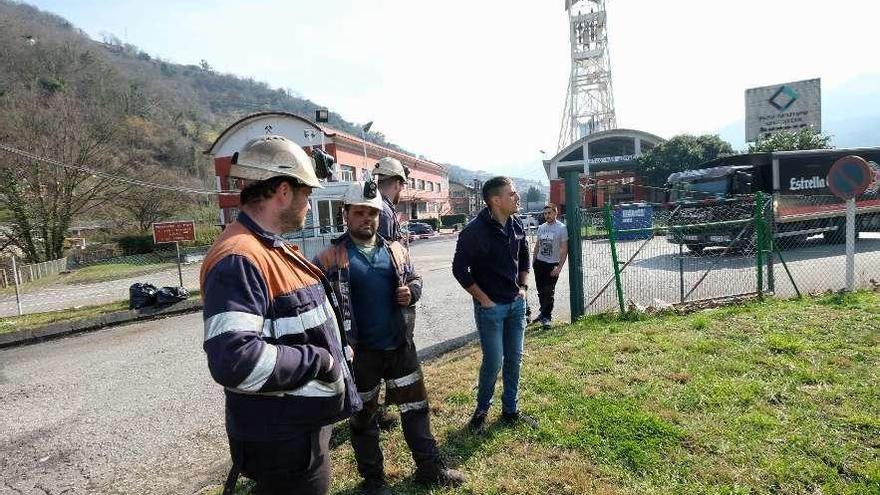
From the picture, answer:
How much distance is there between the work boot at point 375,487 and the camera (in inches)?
113

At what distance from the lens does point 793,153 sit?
15500mm

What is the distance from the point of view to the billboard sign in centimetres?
3306

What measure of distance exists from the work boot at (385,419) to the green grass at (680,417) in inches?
6.9

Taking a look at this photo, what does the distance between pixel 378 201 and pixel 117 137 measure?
1024 inches

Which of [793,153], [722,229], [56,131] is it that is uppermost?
[56,131]

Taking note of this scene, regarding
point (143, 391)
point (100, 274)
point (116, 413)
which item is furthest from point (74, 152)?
point (116, 413)

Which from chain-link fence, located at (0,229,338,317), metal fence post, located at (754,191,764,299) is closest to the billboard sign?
metal fence post, located at (754,191,764,299)

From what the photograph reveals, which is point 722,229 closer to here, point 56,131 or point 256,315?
point 256,315

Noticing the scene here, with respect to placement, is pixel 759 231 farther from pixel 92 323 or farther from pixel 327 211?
pixel 327 211

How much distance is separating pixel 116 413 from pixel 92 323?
5.93 metres

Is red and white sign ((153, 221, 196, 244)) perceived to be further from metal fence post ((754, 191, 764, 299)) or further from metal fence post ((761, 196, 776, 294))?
metal fence post ((761, 196, 776, 294))

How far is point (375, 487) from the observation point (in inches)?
113

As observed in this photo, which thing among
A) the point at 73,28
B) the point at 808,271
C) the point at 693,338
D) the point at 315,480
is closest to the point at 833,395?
the point at 693,338

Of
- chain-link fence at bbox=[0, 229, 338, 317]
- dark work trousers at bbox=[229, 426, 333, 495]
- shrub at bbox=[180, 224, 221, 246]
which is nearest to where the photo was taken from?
dark work trousers at bbox=[229, 426, 333, 495]
